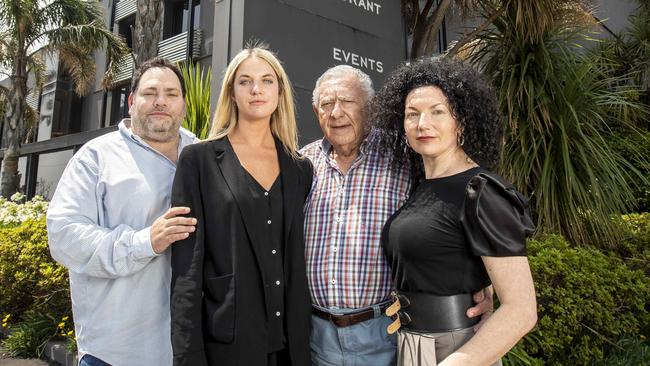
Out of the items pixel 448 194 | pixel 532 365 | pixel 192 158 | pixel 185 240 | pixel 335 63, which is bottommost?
pixel 532 365

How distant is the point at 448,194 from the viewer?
182cm

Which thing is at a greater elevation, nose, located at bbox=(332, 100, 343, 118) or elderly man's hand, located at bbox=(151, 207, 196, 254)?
nose, located at bbox=(332, 100, 343, 118)

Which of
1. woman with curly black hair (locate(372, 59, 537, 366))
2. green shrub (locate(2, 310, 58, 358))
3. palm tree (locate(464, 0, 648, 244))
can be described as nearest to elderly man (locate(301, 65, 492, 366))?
woman with curly black hair (locate(372, 59, 537, 366))

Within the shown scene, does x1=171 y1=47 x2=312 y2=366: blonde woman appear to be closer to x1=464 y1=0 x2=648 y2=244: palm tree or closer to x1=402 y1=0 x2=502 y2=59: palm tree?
x1=464 y1=0 x2=648 y2=244: palm tree

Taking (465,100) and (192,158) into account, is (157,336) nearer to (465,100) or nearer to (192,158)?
(192,158)

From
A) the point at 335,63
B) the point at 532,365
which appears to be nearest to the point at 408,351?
the point at 532,365

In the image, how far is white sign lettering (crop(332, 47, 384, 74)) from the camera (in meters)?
4.62

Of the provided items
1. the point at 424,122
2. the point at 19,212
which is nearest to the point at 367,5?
the point at 424,122

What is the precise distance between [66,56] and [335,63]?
13.2 metres

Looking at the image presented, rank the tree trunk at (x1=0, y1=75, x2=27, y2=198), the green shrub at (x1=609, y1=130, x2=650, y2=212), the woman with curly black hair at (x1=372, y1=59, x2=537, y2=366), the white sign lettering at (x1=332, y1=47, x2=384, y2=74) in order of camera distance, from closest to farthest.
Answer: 1. the woman with curly black hair at (x1=372, y1=59, x2=537, y2=366)
2. the white sign lettering at (x1=332, y1=47, x2=384, y2=74)
3. the green shrub at (x1=609, y1=130, x2=650, y2=212)
4. the tree trunk at (x1=0, y1=75, x2=27, y2=198)

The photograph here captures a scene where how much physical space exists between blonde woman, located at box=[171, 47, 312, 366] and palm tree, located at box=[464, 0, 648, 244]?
4.47 meters

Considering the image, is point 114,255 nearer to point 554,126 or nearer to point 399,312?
point 399,312

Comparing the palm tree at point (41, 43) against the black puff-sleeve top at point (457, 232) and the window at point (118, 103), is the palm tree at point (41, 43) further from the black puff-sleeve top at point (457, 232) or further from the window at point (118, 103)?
the black puff-sleeve top at point (457, 232)

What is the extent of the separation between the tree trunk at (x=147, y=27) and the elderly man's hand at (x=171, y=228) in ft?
19.5
